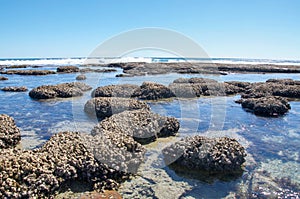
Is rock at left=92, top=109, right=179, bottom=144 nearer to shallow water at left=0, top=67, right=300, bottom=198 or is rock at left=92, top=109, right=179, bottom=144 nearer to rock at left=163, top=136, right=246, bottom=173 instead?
shallow water at left=0, top=67, right=300, bottom=198

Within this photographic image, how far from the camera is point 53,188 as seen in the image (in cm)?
652

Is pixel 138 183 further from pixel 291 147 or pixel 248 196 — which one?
pixel 291 147

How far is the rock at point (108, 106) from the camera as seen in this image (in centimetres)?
1464

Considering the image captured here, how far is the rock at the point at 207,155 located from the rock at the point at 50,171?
1962 millimetres

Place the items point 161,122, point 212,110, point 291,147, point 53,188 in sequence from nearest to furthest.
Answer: point 53,188 < point 291,147 < point 161,122 < point 212,110

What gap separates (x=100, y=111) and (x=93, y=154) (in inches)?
280

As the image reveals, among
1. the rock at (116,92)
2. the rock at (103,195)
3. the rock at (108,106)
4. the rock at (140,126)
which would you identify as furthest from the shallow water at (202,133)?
the rock at (116,92)

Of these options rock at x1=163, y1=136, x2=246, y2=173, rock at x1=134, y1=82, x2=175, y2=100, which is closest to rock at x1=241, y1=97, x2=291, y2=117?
rock at x1=134, y1=82, x2=175, y2=100

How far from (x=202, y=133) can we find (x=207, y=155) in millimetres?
3613

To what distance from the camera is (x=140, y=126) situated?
10742 millimetres

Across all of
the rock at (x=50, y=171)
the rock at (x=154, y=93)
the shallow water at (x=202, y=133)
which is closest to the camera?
the rock at (x=50, y=171)

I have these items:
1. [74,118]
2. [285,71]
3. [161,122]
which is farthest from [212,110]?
[285,71]

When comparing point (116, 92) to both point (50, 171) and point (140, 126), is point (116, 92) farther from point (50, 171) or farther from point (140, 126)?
point (50, 171)

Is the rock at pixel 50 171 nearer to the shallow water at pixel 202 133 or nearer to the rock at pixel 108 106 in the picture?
the shallow water at pixel 202 133
